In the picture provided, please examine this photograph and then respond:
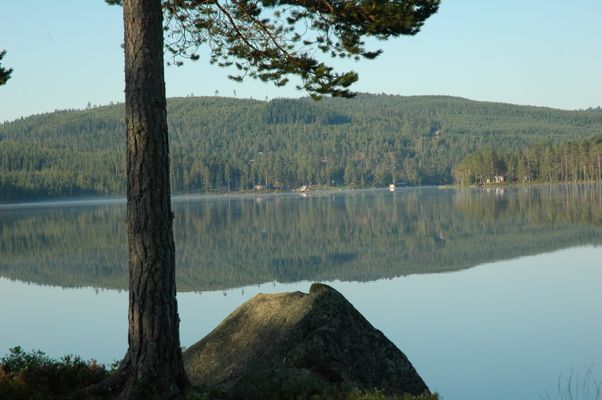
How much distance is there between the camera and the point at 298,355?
302 inches

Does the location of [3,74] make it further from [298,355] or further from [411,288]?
[411,288]

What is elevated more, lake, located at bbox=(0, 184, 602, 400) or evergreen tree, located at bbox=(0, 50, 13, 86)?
evergreen tree, located at bbox=(0, 50, 13, 86)

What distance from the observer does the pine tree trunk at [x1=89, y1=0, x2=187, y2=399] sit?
679 cm

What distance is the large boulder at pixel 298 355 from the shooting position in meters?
7.46

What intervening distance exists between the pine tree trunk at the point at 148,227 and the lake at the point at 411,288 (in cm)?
522

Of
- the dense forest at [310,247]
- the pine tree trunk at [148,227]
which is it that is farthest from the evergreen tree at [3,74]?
the dense forest at [310,247]

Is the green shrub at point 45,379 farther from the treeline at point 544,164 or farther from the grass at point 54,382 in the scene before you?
the treeline at point 544,164

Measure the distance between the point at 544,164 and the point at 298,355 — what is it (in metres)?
A: 119

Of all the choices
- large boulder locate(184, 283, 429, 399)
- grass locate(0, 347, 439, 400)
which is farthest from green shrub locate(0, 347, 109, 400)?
large boulder locate(184, 283, 429, 399)

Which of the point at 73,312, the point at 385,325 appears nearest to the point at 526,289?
the point at 385,325

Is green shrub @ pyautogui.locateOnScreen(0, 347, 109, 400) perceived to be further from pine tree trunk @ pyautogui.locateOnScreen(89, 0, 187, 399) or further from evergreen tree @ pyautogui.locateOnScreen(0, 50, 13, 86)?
evergreen tree @ pyautogui.locateOnScreen(0, 50, 13, 86)

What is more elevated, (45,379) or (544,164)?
(544,164)

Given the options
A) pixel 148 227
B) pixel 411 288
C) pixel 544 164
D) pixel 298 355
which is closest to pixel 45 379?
pixel 148 227

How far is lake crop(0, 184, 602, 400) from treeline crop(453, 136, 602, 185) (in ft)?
266
